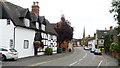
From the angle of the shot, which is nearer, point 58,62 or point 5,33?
point 58,62

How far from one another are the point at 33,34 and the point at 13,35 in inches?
287

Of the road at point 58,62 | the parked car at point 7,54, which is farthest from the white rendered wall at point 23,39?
the parked car at point 7,54

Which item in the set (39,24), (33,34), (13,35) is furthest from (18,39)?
(39,24)

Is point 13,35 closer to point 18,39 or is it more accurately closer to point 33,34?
point 18,39

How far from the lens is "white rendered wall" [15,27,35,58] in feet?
94.2

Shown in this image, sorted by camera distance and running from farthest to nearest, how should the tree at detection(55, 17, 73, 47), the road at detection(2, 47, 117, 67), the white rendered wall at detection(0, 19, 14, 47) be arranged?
the tree at detection(55, 17, 73, 47) < the white rendered wall at detection(0, 19, 14, 47) < the road at detection(2, 47, 117, 67)

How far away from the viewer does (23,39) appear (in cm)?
3070

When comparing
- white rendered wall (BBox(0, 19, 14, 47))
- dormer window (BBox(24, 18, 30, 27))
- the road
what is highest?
dormer window (BBox(24, 18, 30, 27))

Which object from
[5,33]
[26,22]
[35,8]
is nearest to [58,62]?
[5,33]

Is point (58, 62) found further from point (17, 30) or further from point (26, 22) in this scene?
point (26, 22)

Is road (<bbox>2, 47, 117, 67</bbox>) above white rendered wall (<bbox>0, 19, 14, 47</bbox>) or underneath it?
underneath

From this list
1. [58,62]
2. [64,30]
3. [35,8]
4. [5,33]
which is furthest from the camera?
[64,30]

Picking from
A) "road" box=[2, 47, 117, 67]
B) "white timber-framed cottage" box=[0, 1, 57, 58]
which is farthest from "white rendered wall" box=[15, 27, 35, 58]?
"road" box=[2, 47, 117, 67]

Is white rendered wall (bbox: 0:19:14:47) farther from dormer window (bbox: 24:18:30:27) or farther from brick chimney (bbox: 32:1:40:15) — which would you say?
brick chimney (bbox: 32:1:40:15)
